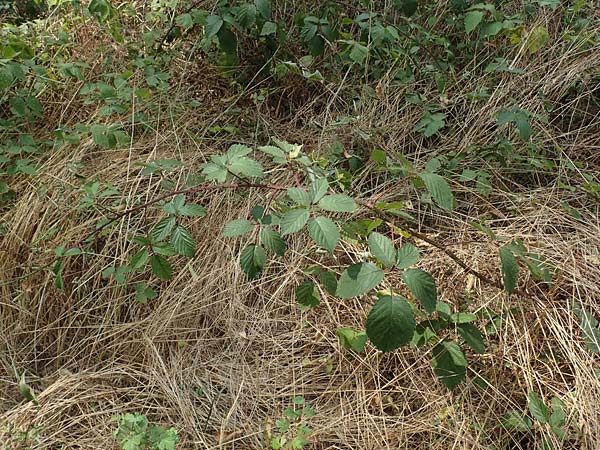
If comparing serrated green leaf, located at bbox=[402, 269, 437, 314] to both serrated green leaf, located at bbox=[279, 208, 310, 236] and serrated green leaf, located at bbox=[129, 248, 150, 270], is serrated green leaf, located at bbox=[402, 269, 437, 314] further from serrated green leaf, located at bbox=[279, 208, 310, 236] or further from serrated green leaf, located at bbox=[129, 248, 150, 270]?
serrated green leaf, located at bbox=[129, 248, 150, 270]

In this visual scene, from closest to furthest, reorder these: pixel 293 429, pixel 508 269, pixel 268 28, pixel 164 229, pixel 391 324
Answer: pixel 391 324, pixel 508 269, pixel 164 229, pixel 293 429, pixel 268 28

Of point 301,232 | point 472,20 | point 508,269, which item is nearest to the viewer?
point 508,269

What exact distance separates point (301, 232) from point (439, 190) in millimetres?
668

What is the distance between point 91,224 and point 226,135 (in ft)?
2.21

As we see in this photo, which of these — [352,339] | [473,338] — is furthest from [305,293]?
[473,338]

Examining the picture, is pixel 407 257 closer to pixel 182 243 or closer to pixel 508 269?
pixel 508 269

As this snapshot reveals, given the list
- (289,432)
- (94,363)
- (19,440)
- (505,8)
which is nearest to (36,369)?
(94,363)

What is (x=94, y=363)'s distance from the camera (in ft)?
5.64

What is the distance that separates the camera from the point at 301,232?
180 cm

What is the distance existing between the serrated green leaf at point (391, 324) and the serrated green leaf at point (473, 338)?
28 cm

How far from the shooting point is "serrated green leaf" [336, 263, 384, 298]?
1.08 m

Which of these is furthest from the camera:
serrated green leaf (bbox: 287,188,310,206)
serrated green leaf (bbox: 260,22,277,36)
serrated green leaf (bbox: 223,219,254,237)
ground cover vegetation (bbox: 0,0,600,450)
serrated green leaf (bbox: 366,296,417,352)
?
serrated green leaf (bbox: 260,22,277,36)

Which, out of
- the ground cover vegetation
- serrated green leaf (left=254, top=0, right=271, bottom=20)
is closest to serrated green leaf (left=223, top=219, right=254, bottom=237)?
the ground cover vegetation

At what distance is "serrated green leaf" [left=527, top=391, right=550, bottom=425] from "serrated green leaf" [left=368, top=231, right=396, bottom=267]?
54cm
